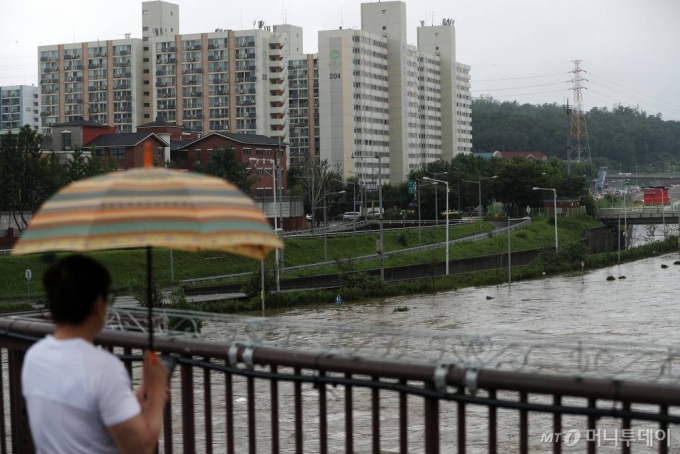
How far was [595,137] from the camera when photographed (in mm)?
178875

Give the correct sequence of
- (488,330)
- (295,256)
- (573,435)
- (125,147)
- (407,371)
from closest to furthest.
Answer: (407,371)
(573,435)
(488,330)
(295,256)
(125,147)

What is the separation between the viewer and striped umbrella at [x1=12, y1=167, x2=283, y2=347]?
9.46 feet

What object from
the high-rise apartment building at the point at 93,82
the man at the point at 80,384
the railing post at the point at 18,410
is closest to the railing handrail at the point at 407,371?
the railing post at the point at 18,410

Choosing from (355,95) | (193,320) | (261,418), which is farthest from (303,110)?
(193,320)

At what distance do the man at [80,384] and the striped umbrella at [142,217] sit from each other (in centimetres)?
10

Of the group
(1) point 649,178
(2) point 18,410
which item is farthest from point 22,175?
Result: (1) point 649,178

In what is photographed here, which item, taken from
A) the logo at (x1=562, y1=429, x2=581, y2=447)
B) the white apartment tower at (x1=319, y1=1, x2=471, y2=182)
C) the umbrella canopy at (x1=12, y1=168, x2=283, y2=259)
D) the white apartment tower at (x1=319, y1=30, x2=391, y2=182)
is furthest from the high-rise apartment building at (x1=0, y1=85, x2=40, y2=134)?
the umbrella canopy at (x1=12, y1=168, x2=283, y2=259)

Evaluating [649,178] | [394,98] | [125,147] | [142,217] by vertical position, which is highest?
[394,98]

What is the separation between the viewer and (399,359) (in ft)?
10.7

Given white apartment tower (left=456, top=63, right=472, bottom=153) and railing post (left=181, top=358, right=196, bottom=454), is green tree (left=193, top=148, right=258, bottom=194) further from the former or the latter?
railing post (left=181, top=358, right=196, bottom=454)

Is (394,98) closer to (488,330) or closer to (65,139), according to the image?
(65,139)

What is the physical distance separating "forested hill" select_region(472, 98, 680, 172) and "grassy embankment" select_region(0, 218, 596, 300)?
87.1m

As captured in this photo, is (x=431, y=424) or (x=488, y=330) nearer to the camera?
(x=431, y=424)

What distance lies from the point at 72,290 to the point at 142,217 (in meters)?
0.28
